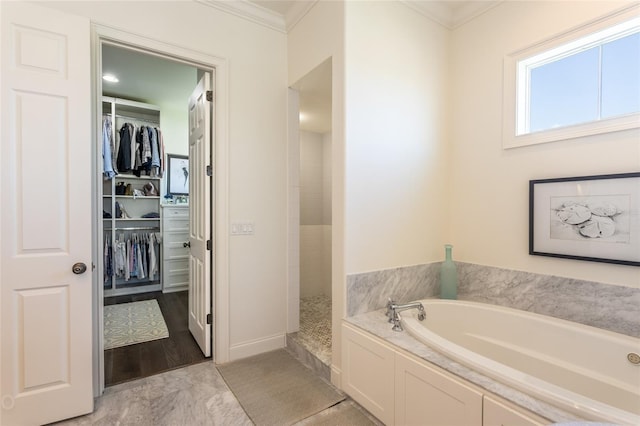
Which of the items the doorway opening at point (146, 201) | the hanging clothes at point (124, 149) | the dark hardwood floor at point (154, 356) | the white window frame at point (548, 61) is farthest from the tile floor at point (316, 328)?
the hanging clothes at point (124, 149)

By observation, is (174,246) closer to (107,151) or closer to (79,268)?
(107,151)

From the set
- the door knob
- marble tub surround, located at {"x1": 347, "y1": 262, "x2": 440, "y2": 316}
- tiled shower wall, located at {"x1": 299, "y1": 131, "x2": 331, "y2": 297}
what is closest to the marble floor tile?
the door knob

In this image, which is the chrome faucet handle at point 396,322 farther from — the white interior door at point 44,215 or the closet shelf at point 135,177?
the closet shelf at point 135,177

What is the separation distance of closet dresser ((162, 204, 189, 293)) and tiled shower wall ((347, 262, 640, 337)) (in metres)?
3.25

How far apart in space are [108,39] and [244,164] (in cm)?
119

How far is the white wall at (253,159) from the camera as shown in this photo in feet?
7.66

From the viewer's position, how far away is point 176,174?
4.66 meters

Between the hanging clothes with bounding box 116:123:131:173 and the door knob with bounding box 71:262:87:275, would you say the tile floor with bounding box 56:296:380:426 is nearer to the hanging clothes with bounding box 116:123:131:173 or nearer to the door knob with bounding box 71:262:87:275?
the door knob with bounding box 71:262:87:275

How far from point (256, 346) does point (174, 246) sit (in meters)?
2.52

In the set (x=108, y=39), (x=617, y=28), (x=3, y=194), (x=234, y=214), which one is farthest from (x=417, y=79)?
(x=3, y=194)

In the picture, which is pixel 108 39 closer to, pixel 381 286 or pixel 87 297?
pixel 87 297

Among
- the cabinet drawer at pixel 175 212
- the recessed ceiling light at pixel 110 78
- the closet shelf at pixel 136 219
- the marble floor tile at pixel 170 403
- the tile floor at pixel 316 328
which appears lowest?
the marble floor tile at pixel 170 403

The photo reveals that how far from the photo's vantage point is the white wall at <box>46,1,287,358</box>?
234 centimetres

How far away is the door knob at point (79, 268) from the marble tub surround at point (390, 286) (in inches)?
64.0
